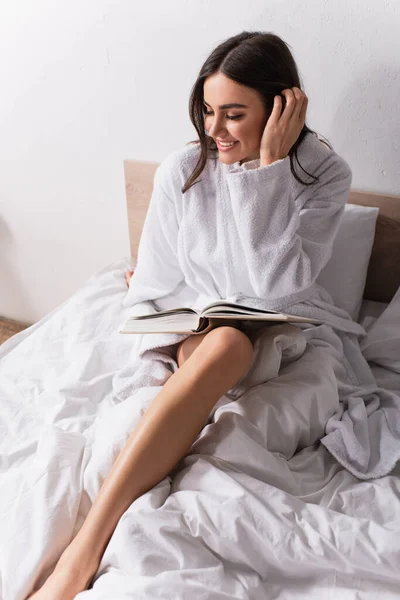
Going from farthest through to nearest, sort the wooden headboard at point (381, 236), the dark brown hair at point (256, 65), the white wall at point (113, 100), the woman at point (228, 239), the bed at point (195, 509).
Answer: the wooden headboard at point (381, 236), the white wall at point (113, 100), the dark brown hair at point (256, 65), the woman at point (228, 239), the bed at point (195, 509)

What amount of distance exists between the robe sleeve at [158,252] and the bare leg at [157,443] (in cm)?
34

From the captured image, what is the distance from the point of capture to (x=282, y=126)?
3.84ft

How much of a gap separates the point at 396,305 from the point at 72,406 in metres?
0.82

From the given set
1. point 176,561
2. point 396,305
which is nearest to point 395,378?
point 396,305

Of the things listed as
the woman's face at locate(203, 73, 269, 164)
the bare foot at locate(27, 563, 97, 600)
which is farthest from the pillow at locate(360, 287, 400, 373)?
the bare foot at locate(27, 563, 97, 600)

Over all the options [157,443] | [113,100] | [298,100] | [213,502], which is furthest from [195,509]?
[113,100]

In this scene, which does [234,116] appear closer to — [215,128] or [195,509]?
[215,128]

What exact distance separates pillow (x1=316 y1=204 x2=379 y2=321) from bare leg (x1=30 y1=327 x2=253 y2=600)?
17.3 inches

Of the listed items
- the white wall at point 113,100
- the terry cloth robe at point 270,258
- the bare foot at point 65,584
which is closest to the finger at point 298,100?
the terry cloth robe at point 270,258

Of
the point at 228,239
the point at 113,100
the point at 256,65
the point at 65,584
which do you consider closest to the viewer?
the point at 65,584

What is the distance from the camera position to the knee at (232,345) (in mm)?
1108

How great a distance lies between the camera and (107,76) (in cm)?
169

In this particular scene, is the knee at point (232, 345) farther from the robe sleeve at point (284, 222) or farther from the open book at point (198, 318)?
the robe sleeve at point (284, 222)

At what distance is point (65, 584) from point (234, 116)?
35.3 inches
